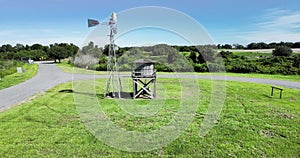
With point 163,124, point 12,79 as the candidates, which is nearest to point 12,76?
point 12,79

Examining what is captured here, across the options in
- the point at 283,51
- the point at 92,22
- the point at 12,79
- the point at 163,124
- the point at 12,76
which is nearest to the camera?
the point at 163,124

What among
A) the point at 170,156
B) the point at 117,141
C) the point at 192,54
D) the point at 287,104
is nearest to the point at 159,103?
the point at 117,141

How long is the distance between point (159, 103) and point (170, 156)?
4481 millimetres

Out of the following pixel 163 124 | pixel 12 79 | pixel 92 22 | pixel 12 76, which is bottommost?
pixel 163 124

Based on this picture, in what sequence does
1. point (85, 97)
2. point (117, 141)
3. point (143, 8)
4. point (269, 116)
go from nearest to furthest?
point (117, 141) → point (143, 8) → point (269, 116) → point (85, 97)

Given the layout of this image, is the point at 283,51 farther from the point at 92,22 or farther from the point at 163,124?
the point at 163,124

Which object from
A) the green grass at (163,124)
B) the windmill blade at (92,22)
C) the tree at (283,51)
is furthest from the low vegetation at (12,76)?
the tree at (283,51)

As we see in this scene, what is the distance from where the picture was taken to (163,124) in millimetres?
6367

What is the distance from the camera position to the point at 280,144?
499 centimetres

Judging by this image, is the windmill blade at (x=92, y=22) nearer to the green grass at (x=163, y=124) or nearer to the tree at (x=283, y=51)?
the green grass at (x=163, y=124)

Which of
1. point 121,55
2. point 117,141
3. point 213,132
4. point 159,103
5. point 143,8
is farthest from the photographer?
→ point 121,55

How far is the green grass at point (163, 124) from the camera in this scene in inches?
183

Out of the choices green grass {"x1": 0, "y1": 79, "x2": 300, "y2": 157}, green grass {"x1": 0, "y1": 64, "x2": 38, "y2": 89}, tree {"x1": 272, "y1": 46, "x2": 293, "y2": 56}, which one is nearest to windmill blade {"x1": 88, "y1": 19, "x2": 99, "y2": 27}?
green grass {"x1": 0, "y1": 79, "x2": 300, "y2": 157}

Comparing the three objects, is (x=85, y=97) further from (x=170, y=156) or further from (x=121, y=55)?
(x=121, y=55)
